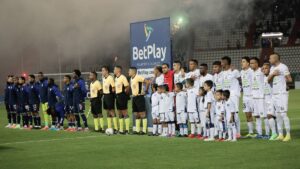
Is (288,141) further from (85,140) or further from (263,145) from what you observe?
(85,140)

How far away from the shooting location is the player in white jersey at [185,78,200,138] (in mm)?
15789

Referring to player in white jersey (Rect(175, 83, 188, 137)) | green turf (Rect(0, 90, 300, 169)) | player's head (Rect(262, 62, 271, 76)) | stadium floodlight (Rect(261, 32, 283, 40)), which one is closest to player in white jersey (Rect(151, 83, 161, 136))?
player in white jersey (Rect(175, 83, 188, 137))

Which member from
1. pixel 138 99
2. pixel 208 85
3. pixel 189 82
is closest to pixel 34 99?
pixel 138 99

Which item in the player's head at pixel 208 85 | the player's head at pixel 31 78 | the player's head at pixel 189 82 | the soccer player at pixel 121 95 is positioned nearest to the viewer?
the player's head at pixel 208 85

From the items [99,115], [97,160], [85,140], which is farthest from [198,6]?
[97,160]

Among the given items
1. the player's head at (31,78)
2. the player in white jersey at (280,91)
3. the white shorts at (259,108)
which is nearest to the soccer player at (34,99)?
the player's head at (31,78)

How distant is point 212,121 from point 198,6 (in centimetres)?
463

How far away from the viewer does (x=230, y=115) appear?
14266 millimetres

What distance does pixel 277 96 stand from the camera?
13883mm

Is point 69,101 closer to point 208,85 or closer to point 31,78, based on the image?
point 31,78

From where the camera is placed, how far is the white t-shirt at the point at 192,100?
51.8 feet

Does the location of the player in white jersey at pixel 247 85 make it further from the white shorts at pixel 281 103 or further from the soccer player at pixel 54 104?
the soccer player at pixel 54 104

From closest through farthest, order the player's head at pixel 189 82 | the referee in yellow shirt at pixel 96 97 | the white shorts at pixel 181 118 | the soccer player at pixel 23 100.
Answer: the player's head at pixel 189 82 < the white shorts at pixel 181 118 < the referee in yellow shirt at pixel 96 97 < the soccer player at pixel 23 100

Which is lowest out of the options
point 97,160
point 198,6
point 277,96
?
point 97,160
